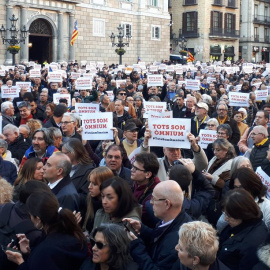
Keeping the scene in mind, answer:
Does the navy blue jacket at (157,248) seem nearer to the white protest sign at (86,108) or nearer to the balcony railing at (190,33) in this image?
the white protest sign at (86,108)

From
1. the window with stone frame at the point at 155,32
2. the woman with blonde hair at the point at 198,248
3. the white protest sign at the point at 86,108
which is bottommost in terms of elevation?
the woman with blonde hair at the point at 198,248

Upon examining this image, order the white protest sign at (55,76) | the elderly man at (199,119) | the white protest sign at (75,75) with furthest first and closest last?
1. the white protest sign at (75,75)
2. the white protest sign at (55,76)
3. the elderly man at (199,119)

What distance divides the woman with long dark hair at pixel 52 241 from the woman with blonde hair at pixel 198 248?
34.2 inches

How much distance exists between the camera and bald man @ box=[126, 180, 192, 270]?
3.60 m

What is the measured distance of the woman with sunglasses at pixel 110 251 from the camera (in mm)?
3510

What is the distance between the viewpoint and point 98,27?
36.1 metres

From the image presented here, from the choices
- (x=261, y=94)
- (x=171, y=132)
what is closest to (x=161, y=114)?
(x=171, y=132)

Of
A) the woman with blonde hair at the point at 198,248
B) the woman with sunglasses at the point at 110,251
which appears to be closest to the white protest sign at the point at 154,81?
the woman with sunglasses at the point at 110,251

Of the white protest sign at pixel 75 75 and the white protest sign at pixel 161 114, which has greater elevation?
the white protest sign at pixel 75 75

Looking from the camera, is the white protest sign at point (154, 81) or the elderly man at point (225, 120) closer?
the elderly man at point (225, 120)

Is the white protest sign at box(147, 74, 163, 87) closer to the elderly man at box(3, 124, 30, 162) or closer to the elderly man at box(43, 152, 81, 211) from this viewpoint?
the elderly man at box(3, 124, 30, 162)

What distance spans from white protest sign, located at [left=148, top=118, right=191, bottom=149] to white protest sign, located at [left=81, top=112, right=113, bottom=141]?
3.63ft

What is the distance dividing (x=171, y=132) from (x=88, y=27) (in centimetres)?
3031

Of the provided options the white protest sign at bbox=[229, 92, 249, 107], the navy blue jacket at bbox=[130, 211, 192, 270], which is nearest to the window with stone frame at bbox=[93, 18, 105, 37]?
the white protest sign at bbox=[229, 92, 249, 107]
